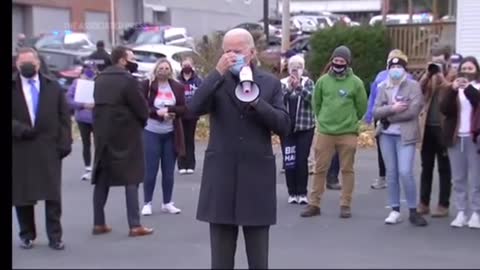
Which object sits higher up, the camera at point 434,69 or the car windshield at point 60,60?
the camera at point 434,69

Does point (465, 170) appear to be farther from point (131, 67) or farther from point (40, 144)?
point (40, 144)

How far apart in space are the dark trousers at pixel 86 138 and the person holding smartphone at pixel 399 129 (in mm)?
4278

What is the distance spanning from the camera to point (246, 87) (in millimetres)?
5379

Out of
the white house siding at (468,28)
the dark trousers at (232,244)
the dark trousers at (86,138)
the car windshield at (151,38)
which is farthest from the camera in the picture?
the white house siding at (468,28)

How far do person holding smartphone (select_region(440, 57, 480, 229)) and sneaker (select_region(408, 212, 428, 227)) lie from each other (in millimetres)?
279

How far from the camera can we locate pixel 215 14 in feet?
36.4

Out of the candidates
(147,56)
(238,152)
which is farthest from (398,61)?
(147,56)

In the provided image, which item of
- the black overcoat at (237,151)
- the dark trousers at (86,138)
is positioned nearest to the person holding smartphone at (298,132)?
the dark trousers at (86,138)

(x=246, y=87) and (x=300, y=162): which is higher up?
(x=246, y=87)

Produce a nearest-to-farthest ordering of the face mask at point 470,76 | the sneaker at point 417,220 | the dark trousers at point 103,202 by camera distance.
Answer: the dark trousers at point 103,202 < the face mask at point 470,76 < the sneaker at point 417,220

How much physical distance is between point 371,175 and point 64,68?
712cm

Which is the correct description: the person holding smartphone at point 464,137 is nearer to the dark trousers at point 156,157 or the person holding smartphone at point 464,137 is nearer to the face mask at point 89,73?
the dark trousers at point 156,157

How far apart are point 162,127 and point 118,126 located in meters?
1.14

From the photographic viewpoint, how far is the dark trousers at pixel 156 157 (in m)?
9.77
